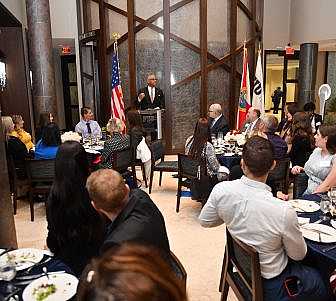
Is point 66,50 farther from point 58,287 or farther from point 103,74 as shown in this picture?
point 58,287

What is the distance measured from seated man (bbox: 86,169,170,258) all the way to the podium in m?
5.98

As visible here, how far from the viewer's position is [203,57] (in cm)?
840

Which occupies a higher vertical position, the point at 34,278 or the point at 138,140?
the point at 138,140

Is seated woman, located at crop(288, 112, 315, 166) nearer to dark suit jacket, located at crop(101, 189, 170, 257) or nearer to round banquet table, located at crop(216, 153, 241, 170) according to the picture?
round banquet table, located at crop(216, 153, 241, 170)

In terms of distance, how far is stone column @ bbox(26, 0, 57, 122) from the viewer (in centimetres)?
771

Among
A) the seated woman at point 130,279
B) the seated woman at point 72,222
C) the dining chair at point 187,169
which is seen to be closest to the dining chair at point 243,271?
the seated woman at point 72,222

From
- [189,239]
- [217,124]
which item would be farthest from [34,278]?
[217,124]

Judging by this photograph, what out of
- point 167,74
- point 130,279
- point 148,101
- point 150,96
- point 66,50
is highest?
point 66,50

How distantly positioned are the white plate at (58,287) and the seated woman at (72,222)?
0.40 m

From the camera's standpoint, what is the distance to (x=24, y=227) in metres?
4.62

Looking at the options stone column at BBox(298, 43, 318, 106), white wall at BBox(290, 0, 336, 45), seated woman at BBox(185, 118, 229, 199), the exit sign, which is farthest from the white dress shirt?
the exit sign

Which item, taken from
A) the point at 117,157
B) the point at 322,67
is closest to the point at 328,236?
the point at 117,157

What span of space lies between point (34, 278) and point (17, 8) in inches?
286

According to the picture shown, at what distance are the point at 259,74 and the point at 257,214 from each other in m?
6.71
